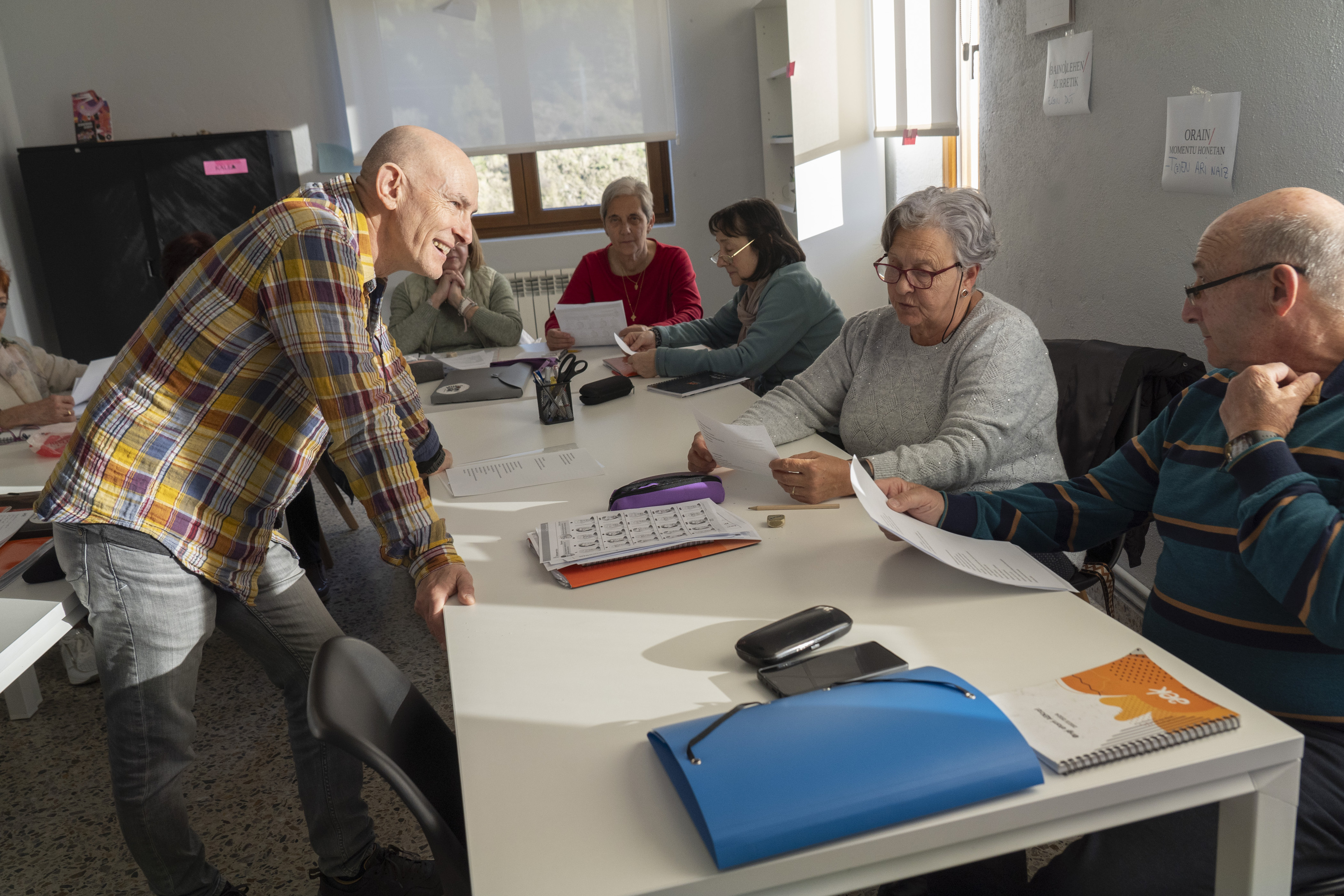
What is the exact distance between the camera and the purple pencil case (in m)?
1.72

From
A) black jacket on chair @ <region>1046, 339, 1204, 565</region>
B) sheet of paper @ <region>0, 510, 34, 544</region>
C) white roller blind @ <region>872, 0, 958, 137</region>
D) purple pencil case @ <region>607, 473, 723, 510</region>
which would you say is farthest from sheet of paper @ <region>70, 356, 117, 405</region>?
white roller blind @ <region>872, 0, 958, 137</region>

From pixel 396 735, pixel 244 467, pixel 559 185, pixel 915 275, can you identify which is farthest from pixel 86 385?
pixel 559 185

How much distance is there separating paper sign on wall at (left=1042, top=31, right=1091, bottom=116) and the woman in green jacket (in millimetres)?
2133

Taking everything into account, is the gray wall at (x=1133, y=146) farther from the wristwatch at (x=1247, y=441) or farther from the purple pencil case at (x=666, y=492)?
the purple pencil case at (x=666, y=492)

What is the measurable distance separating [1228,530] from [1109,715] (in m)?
0.46

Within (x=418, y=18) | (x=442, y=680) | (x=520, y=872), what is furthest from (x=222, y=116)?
(x=520, y=872)

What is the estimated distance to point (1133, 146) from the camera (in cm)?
232

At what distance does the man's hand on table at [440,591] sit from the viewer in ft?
4.47

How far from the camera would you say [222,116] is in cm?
515

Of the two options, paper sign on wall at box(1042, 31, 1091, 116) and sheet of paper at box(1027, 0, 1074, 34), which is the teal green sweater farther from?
sheet of paper at box(1027, 0, 1074, 34)

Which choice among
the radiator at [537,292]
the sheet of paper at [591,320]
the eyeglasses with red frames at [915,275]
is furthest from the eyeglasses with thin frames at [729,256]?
the radiator at [537,292]

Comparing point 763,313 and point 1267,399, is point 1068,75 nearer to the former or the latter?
point 763,313

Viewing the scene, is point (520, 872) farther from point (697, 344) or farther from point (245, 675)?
point (697, 344)

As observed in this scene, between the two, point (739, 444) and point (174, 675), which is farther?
point (739, 444)
